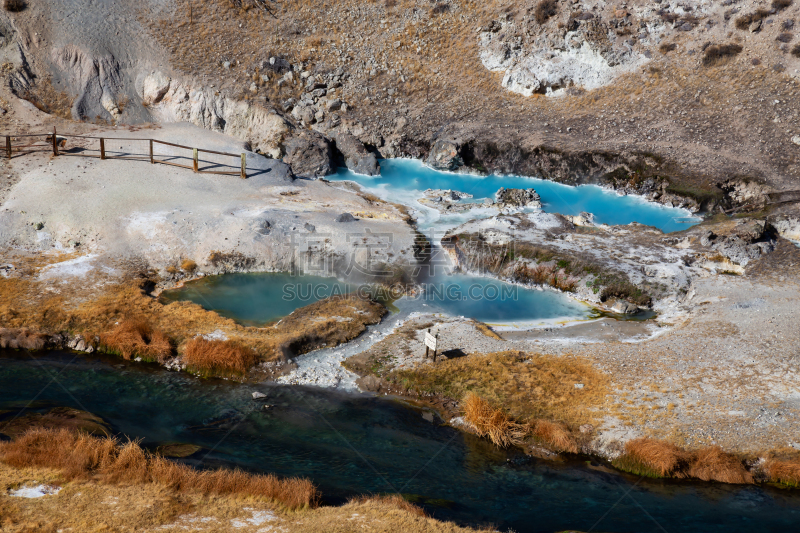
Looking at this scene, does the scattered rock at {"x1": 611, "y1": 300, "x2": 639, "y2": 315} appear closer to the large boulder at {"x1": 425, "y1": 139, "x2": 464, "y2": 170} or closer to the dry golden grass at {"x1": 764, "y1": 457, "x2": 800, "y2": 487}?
the dry golden grass at {"x1": 764, "y1": 457, "x2": 800, "y2": 487}

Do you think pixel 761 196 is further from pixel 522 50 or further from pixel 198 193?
pixel 198 193

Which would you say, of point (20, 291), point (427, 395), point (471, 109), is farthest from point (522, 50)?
point (20, 291)

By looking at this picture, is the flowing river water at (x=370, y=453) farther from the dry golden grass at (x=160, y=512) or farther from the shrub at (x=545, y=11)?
the shrub at (x=545, y=11)

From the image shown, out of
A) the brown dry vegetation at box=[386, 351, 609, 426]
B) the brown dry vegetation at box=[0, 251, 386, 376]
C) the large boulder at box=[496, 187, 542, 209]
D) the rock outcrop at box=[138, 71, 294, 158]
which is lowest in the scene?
the brown dry vegetation at box=[386, 351, 609, 426]

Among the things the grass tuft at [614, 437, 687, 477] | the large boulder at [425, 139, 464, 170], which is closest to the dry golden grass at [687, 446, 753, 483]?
the grass tuft at [614, 437, 687, 477]

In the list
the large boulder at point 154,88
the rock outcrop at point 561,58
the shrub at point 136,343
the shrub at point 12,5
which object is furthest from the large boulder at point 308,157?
the shrub at point 12,5

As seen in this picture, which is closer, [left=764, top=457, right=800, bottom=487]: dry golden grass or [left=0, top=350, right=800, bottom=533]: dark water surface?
[left=0, top=350, right=800, bottom=533]: dark water surface

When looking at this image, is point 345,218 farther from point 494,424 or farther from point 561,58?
point 561,58
